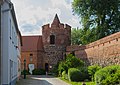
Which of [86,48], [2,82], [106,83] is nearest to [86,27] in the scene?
[86,48]

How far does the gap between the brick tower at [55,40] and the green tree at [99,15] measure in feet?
26.9

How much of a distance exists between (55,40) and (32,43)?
20.9 feet

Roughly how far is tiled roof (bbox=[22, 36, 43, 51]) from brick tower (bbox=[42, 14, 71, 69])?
259cm

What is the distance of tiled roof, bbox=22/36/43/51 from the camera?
61031 millimetres

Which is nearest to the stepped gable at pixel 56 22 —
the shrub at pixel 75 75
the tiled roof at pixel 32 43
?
the tiled roof at pixel 32 43

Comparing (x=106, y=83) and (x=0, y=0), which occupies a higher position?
(x=0, y=0)

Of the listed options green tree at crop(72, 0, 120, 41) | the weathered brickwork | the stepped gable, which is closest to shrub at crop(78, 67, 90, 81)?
green tree at crop(72, 0, 120, 41)

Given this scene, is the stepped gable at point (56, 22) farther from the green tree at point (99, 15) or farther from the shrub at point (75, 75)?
the shrub at point (75, 75)

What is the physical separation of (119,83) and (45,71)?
39911 millimetres

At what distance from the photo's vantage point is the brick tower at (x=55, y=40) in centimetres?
5831

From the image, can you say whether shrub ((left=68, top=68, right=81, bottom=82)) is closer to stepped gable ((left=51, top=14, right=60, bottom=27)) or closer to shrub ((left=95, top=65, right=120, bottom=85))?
shrub ((left=95, top=65, right=120, bottom=85))

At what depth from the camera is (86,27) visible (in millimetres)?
50688

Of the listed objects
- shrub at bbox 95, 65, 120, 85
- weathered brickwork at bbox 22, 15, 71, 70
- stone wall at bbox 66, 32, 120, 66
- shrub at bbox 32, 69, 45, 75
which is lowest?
shrub at bbox 95, 65, 120, 85

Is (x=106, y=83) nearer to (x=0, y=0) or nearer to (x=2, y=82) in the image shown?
(x=2, y=82)
